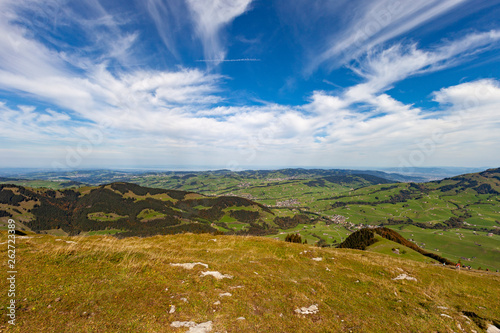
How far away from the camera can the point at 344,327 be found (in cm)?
1021

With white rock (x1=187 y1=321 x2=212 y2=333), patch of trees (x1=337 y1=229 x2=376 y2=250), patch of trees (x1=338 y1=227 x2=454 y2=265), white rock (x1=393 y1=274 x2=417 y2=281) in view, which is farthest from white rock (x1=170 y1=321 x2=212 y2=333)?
patch of trees (x1=338 y1=227 x2=454 y2=265)

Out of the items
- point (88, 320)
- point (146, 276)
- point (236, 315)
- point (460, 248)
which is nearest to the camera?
point (88, 320)

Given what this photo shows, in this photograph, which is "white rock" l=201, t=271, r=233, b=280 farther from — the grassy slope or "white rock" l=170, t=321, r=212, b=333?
"white rock" l=170, t=321, r=212, b=333

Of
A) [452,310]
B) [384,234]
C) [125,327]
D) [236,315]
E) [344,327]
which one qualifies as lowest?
[384,234]

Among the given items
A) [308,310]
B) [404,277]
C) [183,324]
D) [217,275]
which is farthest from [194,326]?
[404,277]

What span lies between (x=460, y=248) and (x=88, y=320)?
893 ft

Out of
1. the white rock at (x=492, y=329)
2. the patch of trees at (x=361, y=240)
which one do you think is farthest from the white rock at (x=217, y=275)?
the patch of trees at (x=361, y=240)

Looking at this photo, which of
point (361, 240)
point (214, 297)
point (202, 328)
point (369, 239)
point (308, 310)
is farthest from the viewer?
point (361, 240)

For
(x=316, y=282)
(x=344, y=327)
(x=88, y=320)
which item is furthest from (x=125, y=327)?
(x=316, y=282)

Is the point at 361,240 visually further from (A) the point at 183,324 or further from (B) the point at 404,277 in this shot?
(A) the point at 183,324

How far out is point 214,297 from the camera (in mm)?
11156

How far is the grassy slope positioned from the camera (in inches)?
323

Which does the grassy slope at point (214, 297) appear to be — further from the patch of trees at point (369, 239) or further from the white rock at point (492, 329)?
the patch of trees at point (369, 239)

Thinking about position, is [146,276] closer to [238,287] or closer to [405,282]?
[238,287]
